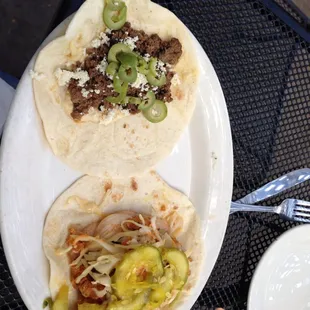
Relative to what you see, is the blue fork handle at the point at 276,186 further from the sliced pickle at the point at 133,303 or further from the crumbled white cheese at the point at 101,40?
the crumbled white cheese at the point at 101,40

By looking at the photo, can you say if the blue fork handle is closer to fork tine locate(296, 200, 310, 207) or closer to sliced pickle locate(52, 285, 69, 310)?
fork tine locate(296, 200, 310, 207)

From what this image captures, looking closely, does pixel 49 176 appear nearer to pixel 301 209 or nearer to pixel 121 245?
pixel 121 245

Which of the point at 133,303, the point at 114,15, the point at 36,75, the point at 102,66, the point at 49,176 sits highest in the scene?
the point at 114,15

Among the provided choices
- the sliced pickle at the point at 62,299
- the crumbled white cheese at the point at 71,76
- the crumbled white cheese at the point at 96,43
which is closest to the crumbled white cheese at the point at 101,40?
the crumbled white cheese at the point at 96,43

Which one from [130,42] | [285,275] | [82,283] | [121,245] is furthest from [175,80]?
[285,275]

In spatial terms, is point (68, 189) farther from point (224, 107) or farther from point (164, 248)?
point (224, 107)

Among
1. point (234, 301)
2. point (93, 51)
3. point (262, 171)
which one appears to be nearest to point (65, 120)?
point (93, 51)
